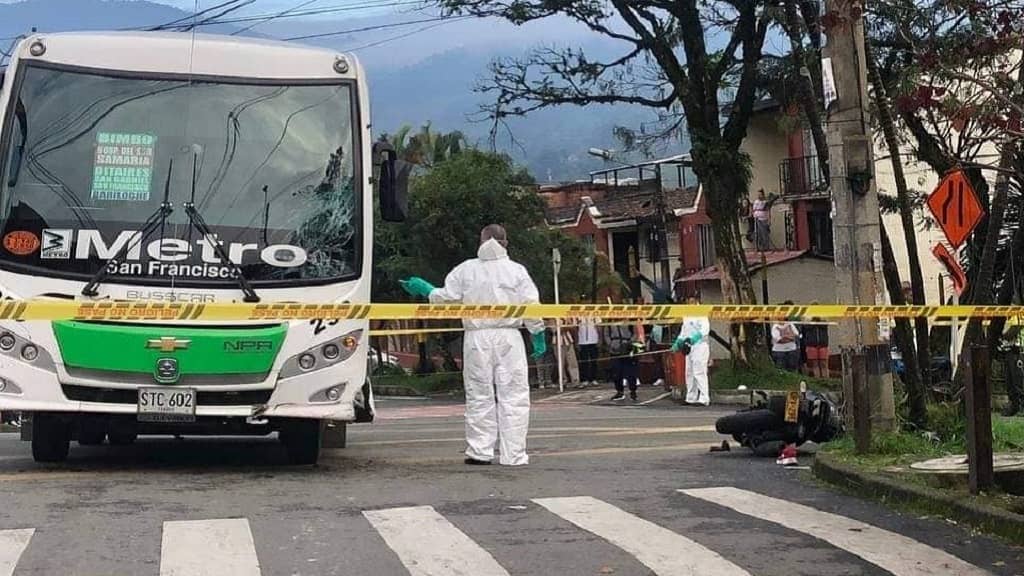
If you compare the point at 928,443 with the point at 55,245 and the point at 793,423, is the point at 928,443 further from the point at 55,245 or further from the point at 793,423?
the point at 55,245

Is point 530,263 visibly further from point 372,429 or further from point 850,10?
point 850,10

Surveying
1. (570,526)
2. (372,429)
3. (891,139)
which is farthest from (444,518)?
(372,429)

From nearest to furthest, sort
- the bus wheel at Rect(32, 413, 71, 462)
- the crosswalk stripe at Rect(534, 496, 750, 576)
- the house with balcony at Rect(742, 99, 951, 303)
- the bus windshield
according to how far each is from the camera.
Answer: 1. the crosswalk stripe at Rect(534, 496, 750, 576)
2. the bus windshield
3. the bus wheel at Rect(32, 413, 71, 462)
4. the house with balcony at Rect(742, 99, 951, 303)

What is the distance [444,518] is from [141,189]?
3697mm

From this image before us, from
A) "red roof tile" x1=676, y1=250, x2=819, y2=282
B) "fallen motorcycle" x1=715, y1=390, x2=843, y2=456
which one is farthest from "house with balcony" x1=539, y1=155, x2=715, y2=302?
"fallen motorcycle" x1=715, y1=390, x2=843, y2=456

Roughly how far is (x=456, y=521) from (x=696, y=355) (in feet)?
49.2

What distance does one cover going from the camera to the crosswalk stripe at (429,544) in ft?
20.2

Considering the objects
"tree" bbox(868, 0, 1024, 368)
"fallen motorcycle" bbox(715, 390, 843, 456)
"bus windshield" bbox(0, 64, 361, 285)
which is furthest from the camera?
→ "fallen motorcycle" bbox(715, 390, 843, 456)

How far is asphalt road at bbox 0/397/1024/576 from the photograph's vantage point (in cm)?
629

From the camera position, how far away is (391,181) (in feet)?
33.6

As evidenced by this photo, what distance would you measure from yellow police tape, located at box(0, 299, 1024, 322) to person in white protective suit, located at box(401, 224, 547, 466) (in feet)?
1.30

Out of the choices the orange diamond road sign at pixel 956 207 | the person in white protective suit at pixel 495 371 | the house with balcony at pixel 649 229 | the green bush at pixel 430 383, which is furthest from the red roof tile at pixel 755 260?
the person in white protective suit at pixel 495 371

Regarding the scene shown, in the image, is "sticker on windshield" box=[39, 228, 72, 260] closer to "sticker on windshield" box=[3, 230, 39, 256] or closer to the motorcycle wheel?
"sticker on windshield" box=[3, 230, 39, 256]

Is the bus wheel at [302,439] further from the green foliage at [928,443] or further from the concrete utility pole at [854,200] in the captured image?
the concrete utility pole at [854,200]
